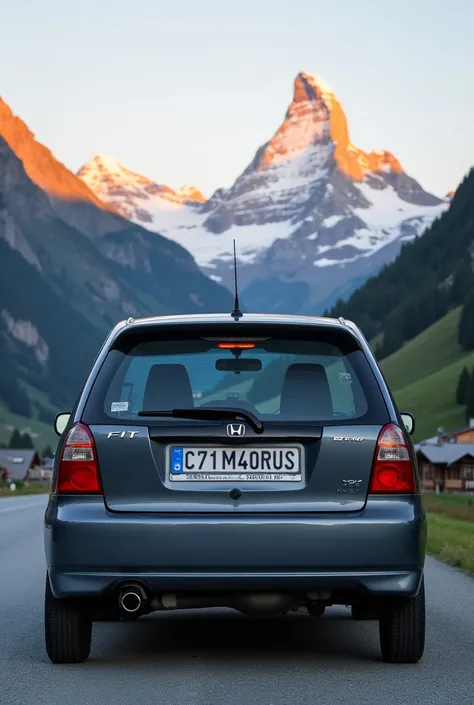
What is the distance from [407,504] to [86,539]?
1.61m

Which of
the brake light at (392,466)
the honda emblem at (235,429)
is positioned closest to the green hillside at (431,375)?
the brake light at (392,466)

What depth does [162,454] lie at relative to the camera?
6840 mm

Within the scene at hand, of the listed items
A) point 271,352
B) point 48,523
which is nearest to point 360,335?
point 271,352

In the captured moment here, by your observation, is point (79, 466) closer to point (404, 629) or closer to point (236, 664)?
point (236, 664)

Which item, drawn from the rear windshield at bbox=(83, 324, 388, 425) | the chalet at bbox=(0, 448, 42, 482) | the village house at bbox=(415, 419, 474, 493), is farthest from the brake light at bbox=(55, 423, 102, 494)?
the chalet at bbox=(0, 448, 42, 482)

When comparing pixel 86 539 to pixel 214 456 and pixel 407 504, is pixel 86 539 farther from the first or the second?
pixel 407 504

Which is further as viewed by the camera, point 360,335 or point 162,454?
point 360,335

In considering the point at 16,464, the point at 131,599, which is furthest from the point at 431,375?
the point at 131,599

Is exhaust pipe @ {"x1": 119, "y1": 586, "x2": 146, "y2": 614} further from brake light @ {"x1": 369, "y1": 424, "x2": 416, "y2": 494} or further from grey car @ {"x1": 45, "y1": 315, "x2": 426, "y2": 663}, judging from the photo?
brake light @ {"x1": 369, "y1": 424, "x2": 416, "y2": 494}

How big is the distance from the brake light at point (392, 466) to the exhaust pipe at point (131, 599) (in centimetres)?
127

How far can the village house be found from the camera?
13175cm

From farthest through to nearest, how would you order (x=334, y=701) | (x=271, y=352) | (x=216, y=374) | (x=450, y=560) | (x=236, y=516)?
1. (x=450, y=560)
2. (x=216, y=374)
3. (x=271, y=352)
4. (x=236, y=516)
5. (x=334, y=701)

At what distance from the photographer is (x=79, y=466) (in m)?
6.87

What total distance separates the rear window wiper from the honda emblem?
44 mm
